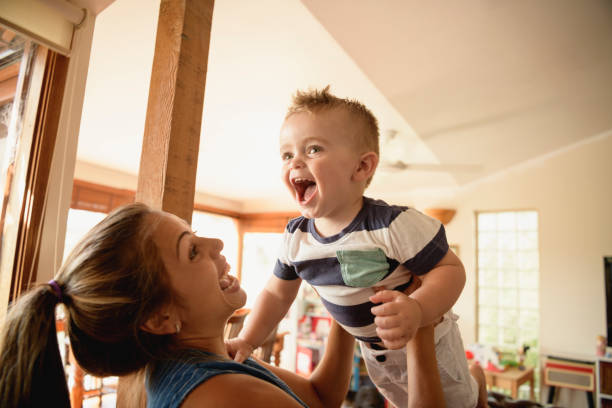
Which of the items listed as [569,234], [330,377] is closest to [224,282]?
[330,377]

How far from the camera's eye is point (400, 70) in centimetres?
259

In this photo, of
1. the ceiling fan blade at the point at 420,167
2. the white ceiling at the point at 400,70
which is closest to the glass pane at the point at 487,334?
the ceiling fan blade at the point at 420,167

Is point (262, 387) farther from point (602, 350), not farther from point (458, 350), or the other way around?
point (602, 350)

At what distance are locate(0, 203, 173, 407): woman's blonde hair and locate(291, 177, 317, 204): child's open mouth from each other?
402 mm

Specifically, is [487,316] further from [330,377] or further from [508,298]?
[330,377]

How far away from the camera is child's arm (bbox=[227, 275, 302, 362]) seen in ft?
3.12

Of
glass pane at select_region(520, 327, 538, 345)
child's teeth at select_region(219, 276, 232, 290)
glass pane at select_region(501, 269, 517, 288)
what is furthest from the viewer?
glass pane at select_region(501, 269, 517, 288)

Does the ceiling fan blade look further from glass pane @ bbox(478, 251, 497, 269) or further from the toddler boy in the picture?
the toddler boy

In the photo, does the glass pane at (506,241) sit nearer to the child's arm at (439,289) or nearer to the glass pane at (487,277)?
the glass pane at (487,277)

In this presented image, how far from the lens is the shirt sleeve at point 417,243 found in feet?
2.80

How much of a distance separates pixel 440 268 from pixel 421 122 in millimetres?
2757

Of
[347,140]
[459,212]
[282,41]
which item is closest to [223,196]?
[459,212]

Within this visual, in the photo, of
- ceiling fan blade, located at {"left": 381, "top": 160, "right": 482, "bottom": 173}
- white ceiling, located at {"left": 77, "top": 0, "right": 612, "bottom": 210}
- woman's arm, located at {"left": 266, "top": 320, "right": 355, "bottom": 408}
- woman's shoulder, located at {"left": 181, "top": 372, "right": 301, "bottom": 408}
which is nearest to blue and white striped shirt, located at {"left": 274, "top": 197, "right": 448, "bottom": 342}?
woman's arm, located at {"left": 266, "top": 320, "right": 355, "bottom": 408}

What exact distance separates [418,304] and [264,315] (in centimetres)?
48
